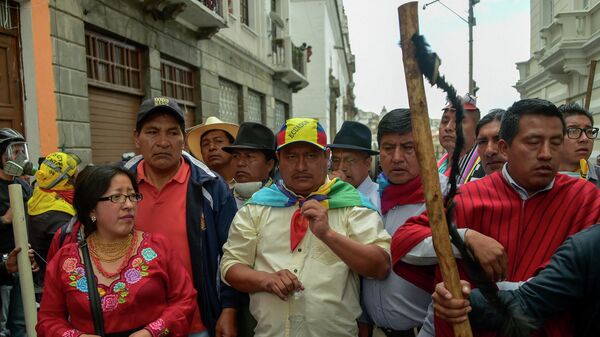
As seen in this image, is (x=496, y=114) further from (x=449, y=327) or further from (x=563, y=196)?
(x=449, y=327)

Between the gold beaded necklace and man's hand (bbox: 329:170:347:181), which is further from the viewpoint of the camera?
man's hand (bbox: 329:170:347:181)

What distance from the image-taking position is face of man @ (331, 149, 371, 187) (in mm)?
3006

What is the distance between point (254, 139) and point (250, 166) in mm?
211

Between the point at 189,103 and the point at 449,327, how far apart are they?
923cm

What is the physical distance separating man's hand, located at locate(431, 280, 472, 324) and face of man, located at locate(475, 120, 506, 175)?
1.71m

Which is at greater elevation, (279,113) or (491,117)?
(279,113)

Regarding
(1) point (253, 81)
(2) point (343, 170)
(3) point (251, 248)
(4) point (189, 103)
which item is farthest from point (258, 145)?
(1) point (253, 81)

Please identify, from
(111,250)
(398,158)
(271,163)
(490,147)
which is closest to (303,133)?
(398,158)

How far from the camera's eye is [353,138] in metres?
3.06

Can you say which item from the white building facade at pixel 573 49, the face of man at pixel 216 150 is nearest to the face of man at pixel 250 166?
the face of man at pixel 216 150

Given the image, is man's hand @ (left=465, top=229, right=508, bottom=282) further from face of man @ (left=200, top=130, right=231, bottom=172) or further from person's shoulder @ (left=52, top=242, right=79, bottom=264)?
face of man @ (left=200, top=130, right=231, bottom=172)

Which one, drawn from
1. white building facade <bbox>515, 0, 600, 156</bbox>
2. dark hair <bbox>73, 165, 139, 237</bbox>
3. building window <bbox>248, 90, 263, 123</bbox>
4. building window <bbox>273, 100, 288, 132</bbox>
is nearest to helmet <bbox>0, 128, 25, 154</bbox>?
dark hair <bbox>73, 165, 139, 237</bbox>

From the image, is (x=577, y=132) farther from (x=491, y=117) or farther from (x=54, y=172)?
(x=54, y=172)

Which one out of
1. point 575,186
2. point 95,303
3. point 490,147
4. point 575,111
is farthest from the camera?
point 575,111
